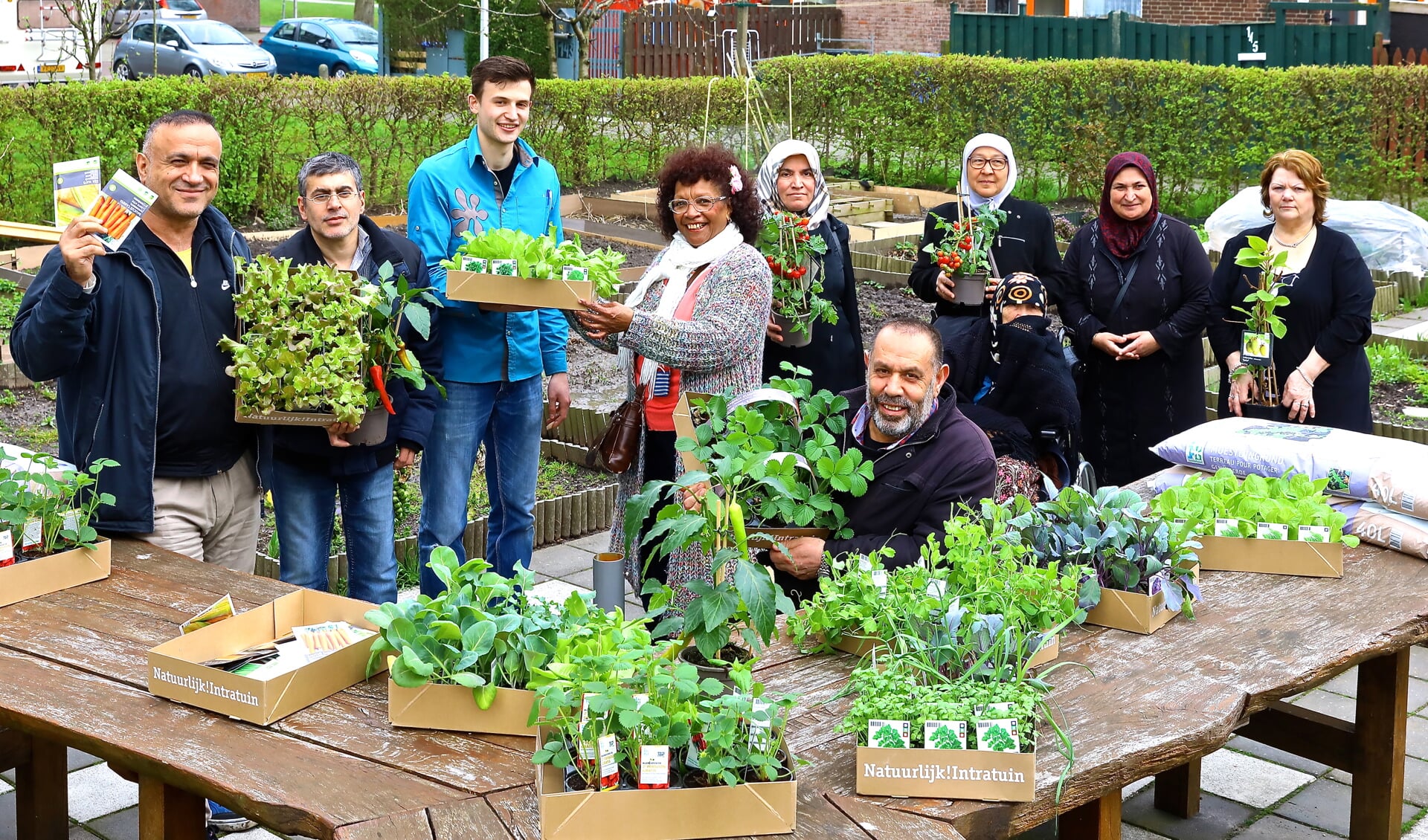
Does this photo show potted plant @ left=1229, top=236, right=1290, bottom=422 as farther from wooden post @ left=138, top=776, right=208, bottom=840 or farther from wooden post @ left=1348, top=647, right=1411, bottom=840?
wooden post @ left=138, top=776, right=208, bottom=840

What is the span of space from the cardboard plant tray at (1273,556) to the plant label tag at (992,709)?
139 centimetres

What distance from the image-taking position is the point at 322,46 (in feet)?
79.7

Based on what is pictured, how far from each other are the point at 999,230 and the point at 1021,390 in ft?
3.06

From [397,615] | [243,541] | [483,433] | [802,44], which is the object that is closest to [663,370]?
[483,433]

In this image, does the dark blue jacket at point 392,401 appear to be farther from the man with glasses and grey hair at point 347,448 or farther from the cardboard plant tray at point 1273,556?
the cardboard plant tray at point 1273,556

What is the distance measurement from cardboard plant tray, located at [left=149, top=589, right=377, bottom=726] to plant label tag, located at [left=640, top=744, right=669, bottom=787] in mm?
803

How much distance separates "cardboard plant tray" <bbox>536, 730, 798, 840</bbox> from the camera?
221cm

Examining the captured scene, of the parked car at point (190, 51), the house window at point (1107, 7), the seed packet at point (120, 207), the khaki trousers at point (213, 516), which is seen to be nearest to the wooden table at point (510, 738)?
the khaki trousers at point (213, 516)

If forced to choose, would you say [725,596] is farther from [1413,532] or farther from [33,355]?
[1413,532]

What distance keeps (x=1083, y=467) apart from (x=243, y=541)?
2243 millimetres

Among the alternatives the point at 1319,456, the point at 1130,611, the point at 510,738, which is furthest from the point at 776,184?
the point at 510,738

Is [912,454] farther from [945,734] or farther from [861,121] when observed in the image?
[861,121]

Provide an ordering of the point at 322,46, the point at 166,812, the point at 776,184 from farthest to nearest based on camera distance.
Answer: the point at 322,46
the point at 776,184
the point at 166,812

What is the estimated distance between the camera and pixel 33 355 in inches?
132
